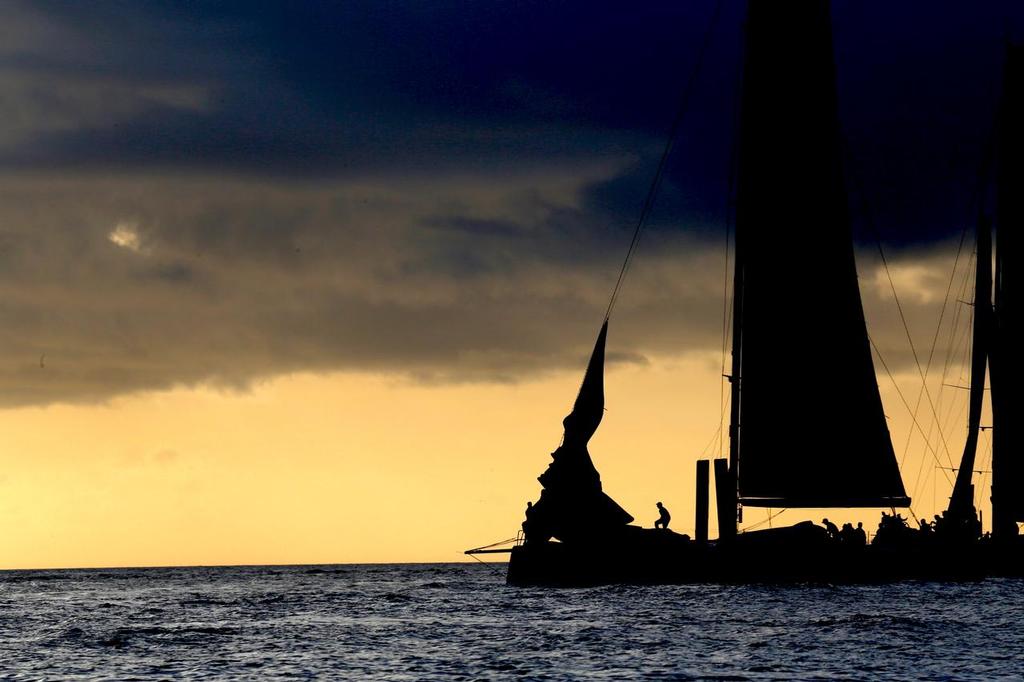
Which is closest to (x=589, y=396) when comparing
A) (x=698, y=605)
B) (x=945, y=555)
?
(x=698, y=605)

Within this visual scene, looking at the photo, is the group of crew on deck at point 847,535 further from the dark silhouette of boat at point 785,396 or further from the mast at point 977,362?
the mast at point 977,362

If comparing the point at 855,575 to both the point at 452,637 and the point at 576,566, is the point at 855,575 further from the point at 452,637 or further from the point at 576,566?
the point at 452,637

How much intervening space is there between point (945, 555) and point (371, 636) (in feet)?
75.9

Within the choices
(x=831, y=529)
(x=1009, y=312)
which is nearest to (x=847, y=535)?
(x=831, y=529)

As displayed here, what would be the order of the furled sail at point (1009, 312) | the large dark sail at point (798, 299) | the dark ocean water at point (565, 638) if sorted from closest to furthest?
1. the dark ocean water at point (565, 638)
2. the large dark sail at point (798, 299)
3. the furled sail at point (1009, 312)

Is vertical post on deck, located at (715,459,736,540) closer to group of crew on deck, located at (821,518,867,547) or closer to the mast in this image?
group of crew on deck, located at (821,518,867,547)

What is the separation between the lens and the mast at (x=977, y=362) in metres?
75.2

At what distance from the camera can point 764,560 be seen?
59.2 metres

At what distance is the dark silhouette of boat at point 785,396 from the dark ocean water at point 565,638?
83.4 inches

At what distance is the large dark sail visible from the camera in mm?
62875

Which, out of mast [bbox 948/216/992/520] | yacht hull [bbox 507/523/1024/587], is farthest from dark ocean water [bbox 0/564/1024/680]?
mast [bbox 948/216/992/520]

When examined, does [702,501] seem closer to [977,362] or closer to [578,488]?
[578,488]

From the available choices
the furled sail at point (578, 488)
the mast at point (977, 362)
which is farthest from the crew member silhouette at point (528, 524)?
the mast at point (977, 362)

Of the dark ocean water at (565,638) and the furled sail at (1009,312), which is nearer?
the dark ocean water at (565,638)
